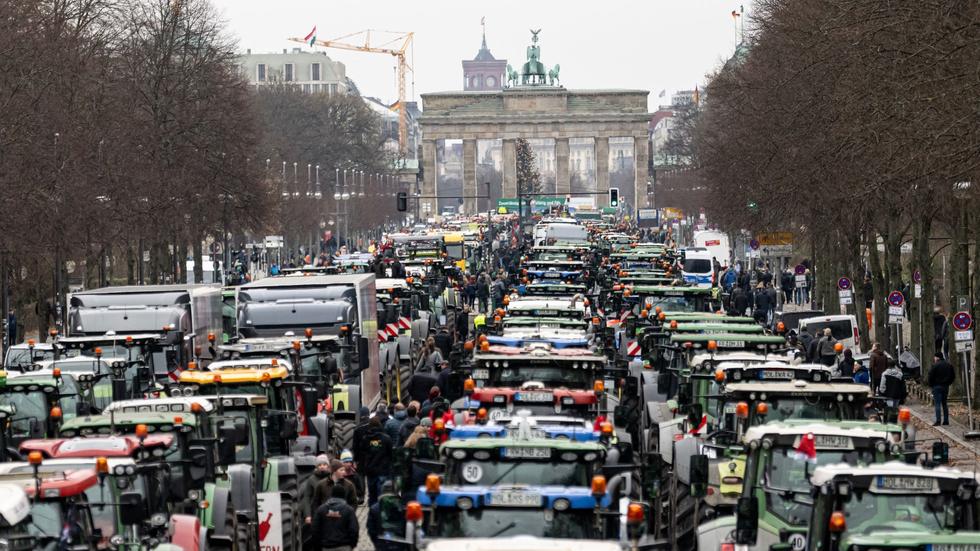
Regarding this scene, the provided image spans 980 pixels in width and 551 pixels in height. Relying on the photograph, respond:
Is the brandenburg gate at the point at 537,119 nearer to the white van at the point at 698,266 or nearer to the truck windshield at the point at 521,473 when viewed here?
the white van at the point at 698,266

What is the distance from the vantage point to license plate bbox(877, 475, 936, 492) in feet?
41.4

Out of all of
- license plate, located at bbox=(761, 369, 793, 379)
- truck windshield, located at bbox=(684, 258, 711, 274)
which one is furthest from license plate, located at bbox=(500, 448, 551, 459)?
truck windshield, located at bbox=(684, 258, 711, 274)

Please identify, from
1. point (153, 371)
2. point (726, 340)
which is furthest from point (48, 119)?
point (726, 340)

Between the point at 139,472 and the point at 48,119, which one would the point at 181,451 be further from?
the point at 48,119

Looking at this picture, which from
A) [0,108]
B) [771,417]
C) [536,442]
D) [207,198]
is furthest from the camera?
[207,198]

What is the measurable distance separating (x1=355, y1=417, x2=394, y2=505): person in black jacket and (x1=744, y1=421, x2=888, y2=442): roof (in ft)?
25.4

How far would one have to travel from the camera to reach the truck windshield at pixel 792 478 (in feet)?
48.0

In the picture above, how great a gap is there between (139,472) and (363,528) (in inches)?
370

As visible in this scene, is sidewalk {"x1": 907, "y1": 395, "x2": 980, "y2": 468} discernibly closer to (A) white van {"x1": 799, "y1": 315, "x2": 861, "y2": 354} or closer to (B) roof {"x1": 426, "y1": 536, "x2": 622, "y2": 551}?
(A) white van {"x1": 799, "y1": 315, "x2": 861, "y2": 354}

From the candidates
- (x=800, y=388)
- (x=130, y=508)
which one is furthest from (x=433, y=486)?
(x=800, y=388)

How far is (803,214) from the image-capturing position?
50.9 meters

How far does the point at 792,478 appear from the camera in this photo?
14.9 m

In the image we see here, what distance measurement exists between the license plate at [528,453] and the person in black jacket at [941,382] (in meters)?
19.9

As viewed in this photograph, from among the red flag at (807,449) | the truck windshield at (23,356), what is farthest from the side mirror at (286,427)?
the truck windshield at (23,356)
